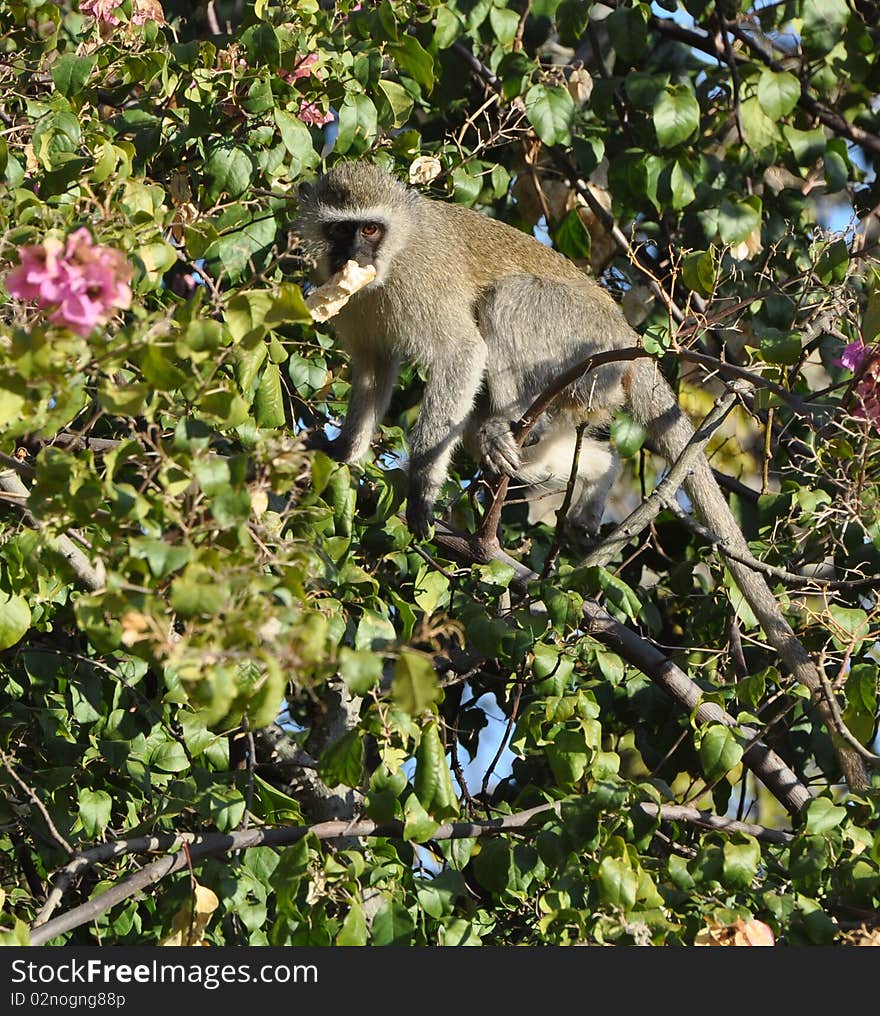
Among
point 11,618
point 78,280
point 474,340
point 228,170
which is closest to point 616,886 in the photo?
point 11,618

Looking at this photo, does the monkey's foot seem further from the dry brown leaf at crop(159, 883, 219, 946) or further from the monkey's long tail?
the dry brown leaf at crop(159, 883, 219, 946)

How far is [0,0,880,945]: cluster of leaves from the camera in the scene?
2.17 meters

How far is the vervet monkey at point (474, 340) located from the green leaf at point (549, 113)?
910 millimetres

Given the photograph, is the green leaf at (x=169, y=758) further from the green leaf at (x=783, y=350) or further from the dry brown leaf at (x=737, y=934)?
the green leaf at (x=783, y=350)

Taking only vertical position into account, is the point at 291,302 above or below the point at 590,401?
above

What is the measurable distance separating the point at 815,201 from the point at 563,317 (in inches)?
45.0

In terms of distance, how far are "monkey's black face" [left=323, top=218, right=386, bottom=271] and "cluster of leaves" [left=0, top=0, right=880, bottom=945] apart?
10.2 inches

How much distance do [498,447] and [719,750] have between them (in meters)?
2.11

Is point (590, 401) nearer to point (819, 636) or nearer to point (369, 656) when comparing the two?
point (819, 636)

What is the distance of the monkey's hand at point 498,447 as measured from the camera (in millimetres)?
5004

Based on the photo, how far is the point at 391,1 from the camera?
4.04m

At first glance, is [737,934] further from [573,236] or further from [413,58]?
[573,236]

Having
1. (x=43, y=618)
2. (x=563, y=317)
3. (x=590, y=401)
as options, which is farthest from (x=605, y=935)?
(x=563, y=317)

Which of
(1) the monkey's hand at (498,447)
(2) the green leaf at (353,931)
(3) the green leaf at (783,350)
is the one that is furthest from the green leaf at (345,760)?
(1) the monkey's hand at (498,447)
